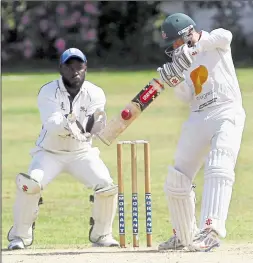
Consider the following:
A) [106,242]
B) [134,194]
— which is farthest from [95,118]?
[106,242]

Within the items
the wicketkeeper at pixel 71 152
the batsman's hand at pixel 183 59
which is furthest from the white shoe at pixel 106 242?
the batsman's hand at pixel 183 59

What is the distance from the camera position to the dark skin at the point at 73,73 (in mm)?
7824

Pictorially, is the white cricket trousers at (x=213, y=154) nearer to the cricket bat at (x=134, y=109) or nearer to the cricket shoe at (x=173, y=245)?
the cricket bat at (x=134, y=109)

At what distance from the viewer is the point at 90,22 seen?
104ft

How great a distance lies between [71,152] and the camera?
25.8ft

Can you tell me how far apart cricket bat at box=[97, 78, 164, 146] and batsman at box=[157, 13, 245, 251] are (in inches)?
3.6

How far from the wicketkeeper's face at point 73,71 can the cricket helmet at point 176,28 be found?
35.2 inches

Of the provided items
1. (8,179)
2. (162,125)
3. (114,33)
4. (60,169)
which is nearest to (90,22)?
(114,33)

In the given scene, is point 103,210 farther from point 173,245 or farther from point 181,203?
point 181,203

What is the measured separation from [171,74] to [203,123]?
404 millimetres

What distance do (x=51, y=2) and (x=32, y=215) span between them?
24.3 m

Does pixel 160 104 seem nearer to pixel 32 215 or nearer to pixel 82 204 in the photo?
pixel 82 204

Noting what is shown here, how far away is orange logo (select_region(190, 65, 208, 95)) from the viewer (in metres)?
7.08

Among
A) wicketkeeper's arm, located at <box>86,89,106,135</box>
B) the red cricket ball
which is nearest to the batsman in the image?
the red cricket ball
